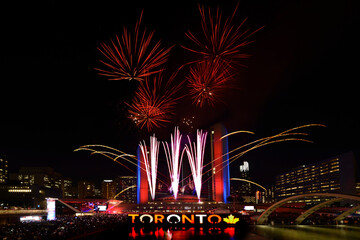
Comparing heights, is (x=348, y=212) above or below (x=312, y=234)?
above

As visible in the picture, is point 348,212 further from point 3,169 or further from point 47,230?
point 3,169

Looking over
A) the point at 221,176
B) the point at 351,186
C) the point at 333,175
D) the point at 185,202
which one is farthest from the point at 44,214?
the point at 333,175

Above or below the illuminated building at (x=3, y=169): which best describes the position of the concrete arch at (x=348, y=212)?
below

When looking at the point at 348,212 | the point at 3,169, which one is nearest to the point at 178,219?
the point at 348,212

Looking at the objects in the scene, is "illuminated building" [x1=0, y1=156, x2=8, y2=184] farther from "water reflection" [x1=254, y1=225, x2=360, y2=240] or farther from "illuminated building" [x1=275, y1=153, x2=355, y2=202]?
"water reflection" [x1=254, y1=225, x2=360, y2=240]

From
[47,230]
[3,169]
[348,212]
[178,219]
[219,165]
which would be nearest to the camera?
[47,230]

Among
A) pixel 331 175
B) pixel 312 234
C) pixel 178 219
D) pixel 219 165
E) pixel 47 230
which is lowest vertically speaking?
pixel 312 234

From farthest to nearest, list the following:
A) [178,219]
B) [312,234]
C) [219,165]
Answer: [219,165] → [178,219] → [312,234]

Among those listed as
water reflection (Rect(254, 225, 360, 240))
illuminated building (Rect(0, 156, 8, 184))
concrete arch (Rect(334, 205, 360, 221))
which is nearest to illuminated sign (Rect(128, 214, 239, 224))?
water reflection (Rect(254, 225, 360, 240))

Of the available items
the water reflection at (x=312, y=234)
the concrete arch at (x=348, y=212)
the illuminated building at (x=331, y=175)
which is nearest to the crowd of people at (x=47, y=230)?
the water reflection at (x=312, y=234)

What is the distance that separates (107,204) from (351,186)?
7050 centimetres

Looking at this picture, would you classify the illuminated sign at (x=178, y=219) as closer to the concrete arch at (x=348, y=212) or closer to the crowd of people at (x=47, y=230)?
the crowd of people at (x=47, y=230)

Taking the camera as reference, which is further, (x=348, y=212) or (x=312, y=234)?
(x=348, y=212)

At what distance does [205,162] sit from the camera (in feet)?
436
